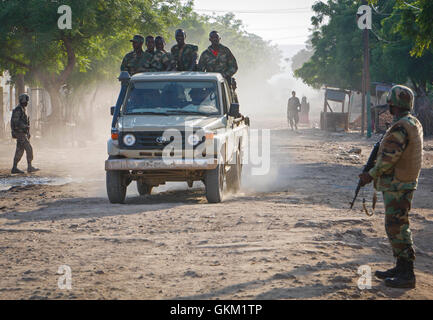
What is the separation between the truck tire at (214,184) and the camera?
9.91 metres

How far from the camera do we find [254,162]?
18172 millimetres

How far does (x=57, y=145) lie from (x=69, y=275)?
2132cm

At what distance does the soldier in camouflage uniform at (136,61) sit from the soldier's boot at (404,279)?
7335mm

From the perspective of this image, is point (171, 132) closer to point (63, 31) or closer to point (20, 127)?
point (20, 127)

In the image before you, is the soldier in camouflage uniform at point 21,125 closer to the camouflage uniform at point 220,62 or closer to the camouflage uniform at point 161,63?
the camouflage uniform at point 161,63

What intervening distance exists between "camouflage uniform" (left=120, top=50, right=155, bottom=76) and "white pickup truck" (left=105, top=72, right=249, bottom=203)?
125 centimetres

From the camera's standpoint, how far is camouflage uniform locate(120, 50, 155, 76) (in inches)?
475

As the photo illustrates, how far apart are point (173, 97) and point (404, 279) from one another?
5.62 metres

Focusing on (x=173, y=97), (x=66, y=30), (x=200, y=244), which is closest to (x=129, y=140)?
(x=173, y=97)

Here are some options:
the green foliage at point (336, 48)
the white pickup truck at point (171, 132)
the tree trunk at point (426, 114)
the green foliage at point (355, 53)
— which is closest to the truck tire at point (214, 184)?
the white pickup truck at point (171, 132)

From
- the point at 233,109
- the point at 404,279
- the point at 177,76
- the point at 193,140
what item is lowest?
the point at 404,279

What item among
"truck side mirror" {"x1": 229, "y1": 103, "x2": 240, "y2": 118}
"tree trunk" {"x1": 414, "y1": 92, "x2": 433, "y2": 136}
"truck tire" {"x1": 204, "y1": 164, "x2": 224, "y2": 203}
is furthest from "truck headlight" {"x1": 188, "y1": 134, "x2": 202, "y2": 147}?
"tree trunk" {"x1": 414, "y1": 92, "x2": 433, "y2": 136}

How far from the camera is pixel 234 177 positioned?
38.8 ft
